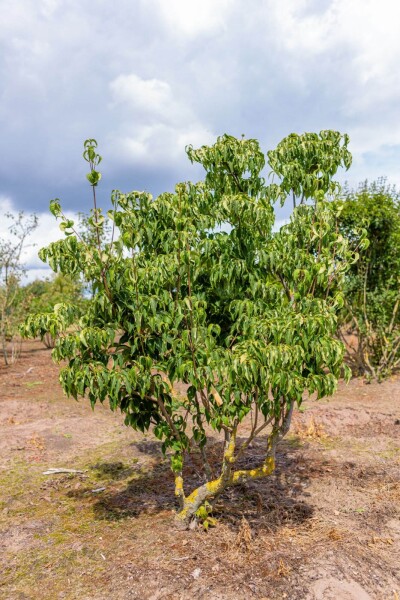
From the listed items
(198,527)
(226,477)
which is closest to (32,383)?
(198,527)

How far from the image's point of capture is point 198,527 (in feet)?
20.6

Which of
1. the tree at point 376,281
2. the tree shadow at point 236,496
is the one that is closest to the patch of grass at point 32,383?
the tree shadow at point 236,496

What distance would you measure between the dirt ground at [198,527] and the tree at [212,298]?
102 centimetres

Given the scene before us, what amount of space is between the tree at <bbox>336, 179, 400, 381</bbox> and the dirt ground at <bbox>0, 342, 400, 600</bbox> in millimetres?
4034

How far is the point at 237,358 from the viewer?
462 centimetres

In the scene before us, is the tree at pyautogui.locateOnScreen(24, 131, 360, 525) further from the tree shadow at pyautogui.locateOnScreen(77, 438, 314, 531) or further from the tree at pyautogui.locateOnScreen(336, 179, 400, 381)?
the tree at pyautogui.locateOnScreen(336, 179, 400, 381)

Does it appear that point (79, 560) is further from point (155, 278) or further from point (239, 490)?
point (155, 278)

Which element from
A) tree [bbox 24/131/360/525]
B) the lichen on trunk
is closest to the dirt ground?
the lichen on trunk

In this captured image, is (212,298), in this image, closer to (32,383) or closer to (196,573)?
(196,573)

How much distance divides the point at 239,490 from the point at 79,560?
9.35 ft

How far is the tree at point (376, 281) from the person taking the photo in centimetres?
1446

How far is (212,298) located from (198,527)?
123 inches

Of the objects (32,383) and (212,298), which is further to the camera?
(32,383)

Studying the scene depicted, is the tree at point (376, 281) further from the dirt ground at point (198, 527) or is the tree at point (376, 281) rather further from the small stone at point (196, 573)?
the small stone at point (196, 573)
